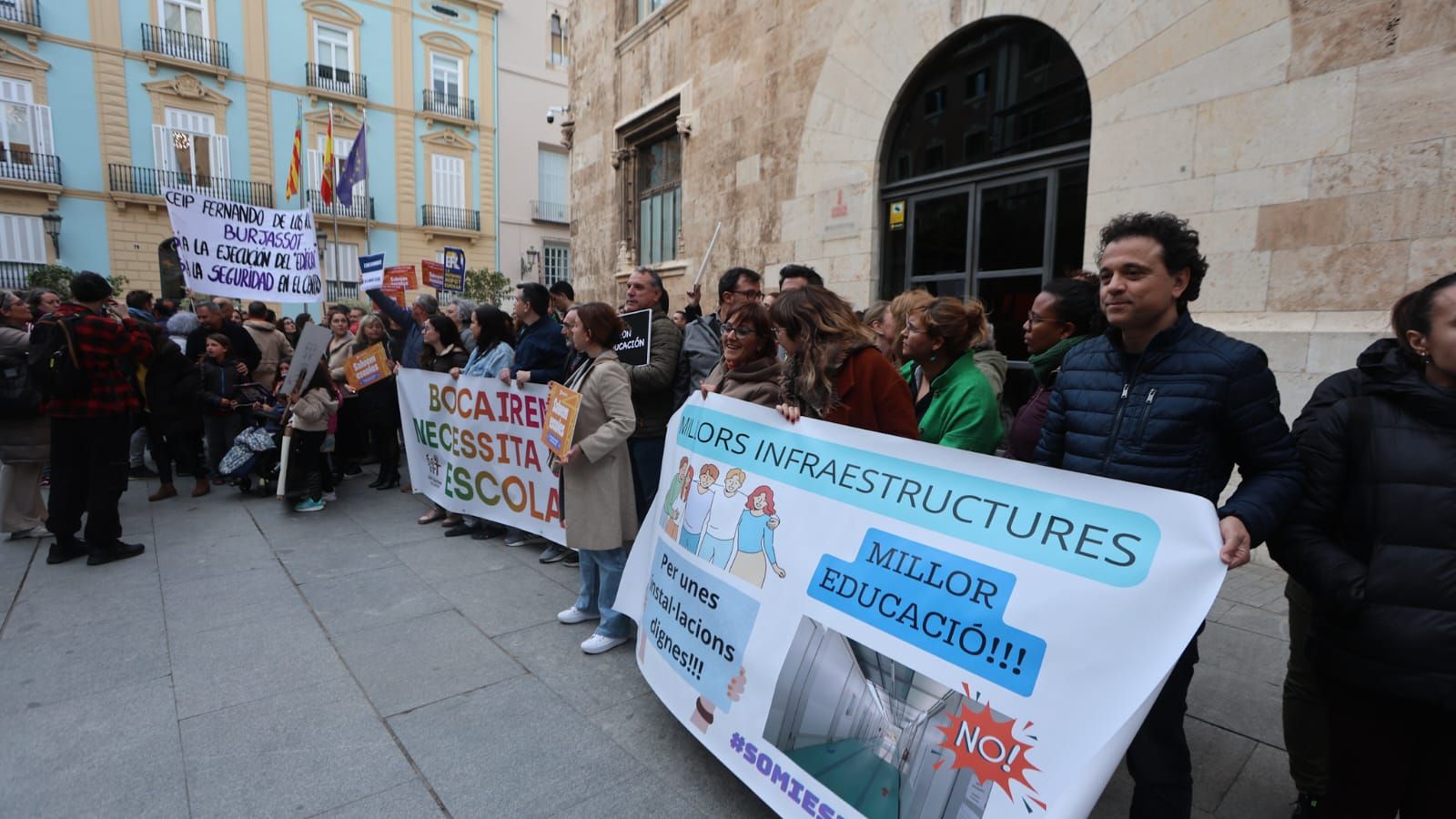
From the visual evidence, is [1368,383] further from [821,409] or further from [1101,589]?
[821,409]

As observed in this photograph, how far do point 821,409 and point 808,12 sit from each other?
6.85m

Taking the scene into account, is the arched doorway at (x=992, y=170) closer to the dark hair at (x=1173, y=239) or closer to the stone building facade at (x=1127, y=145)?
the stone building facade at (x=1127, y=145)

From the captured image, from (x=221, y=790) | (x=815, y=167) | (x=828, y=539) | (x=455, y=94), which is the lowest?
(x=221, y=790)

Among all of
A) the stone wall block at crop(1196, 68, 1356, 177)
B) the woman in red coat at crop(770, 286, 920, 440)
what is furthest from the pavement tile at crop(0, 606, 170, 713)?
the stone wall block at crop(1196, 68, 1356, 177)

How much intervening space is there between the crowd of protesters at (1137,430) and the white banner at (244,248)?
2.11 m

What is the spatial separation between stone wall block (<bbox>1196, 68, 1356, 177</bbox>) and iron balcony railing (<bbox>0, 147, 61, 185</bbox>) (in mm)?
30811

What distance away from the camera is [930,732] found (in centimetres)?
175

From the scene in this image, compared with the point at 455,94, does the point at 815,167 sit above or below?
below

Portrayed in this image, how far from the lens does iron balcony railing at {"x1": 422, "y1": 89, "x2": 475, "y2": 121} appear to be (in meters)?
29.1

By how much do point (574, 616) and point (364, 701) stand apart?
1.11 meters

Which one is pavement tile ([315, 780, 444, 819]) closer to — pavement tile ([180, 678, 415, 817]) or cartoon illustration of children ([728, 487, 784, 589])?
pavement tile ([180, 678, 415, 817])

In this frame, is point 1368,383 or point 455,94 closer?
point 1368,383

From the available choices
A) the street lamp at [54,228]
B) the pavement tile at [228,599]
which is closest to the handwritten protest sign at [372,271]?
the pavement tile at [228,599]

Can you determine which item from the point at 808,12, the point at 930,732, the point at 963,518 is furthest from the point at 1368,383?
the point at 808,12
